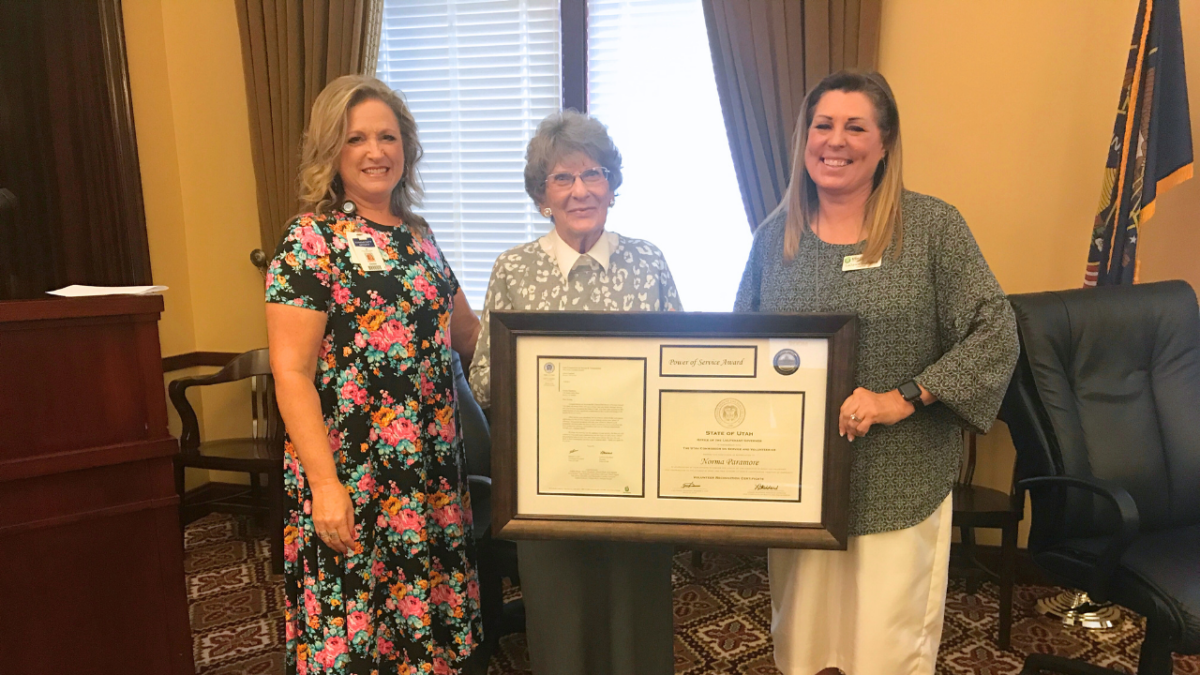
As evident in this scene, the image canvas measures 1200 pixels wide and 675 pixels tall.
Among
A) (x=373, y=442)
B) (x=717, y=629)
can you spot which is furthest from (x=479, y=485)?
(x=717, y=629)

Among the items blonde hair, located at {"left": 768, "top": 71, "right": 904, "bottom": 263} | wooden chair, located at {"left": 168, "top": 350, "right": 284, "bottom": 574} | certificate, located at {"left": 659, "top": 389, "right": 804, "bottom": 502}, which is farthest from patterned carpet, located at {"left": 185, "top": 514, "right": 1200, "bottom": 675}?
blonde hair, located at {"left": 768, "top": 71, "right": 904, "bottom": 263}

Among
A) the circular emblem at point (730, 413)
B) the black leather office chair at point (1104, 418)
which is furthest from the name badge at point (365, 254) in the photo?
the black leather office chair at point (1104, 418)

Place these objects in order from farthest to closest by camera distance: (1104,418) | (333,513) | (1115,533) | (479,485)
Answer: (479,485) → (1104,418) → (1115,533) → (333,513)

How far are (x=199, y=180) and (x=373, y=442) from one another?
2.79 metres

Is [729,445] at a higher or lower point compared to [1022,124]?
lower

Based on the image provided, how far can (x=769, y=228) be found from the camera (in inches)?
62.7

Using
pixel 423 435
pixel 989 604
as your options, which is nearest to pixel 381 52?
pixel 423 435

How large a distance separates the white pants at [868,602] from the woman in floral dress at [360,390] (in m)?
0.85

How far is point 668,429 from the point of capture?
54.5 inches

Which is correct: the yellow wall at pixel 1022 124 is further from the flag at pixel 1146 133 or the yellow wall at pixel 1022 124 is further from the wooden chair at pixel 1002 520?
the wooden chair at pixel 1002 520

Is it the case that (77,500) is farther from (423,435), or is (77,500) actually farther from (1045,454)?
(1045,454)

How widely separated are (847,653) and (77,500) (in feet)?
5.70

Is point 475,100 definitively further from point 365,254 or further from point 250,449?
point 365,254

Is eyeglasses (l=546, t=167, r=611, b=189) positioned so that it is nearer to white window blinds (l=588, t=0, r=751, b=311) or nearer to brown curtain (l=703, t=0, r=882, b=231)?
brown curtain (l=703, t=0, r=882, b=231)
